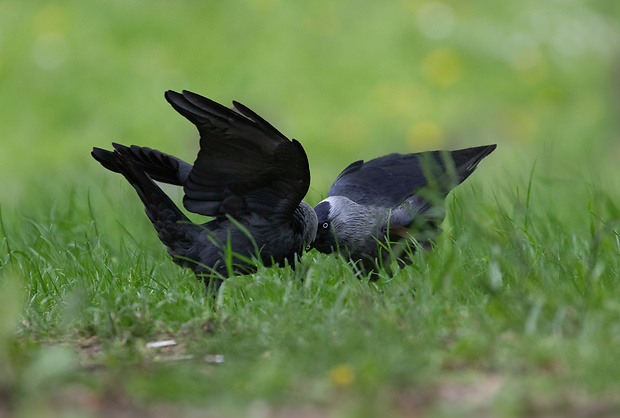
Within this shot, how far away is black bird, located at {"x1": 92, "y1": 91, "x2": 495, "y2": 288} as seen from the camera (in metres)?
3.61

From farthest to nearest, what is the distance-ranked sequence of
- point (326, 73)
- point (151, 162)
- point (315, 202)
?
point (326, 73) < point (315, 202) < point (151, 162)

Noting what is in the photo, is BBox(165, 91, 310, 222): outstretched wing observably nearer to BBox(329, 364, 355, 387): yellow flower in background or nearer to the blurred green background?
BBox(329, 364, 355, 387): yellow flower in background

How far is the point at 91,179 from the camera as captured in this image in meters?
6.77

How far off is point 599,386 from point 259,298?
1.59 meters

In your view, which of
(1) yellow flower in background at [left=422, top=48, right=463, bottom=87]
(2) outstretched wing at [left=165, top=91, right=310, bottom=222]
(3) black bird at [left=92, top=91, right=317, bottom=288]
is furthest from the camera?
(1) yellow flower in background at [left=422, top=48, right=463, bottom=87]

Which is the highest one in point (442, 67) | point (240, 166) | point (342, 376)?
point (442, 67)

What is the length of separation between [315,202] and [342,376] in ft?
9.88

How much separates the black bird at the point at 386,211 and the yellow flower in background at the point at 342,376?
1713mm

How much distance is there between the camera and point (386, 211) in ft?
14.5

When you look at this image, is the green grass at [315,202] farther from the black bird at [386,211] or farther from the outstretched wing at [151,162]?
the outstretched wing at [151,162]

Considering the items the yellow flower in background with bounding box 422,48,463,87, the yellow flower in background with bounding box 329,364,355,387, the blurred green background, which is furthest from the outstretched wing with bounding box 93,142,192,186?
the yellow flower in background with bounding box 422,48,463,87

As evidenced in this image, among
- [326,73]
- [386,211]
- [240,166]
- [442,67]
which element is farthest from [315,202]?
[442,67]

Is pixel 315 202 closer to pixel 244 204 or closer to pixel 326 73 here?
pixel 244 204

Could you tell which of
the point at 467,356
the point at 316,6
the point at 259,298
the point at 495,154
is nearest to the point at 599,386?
the point at 467,356
